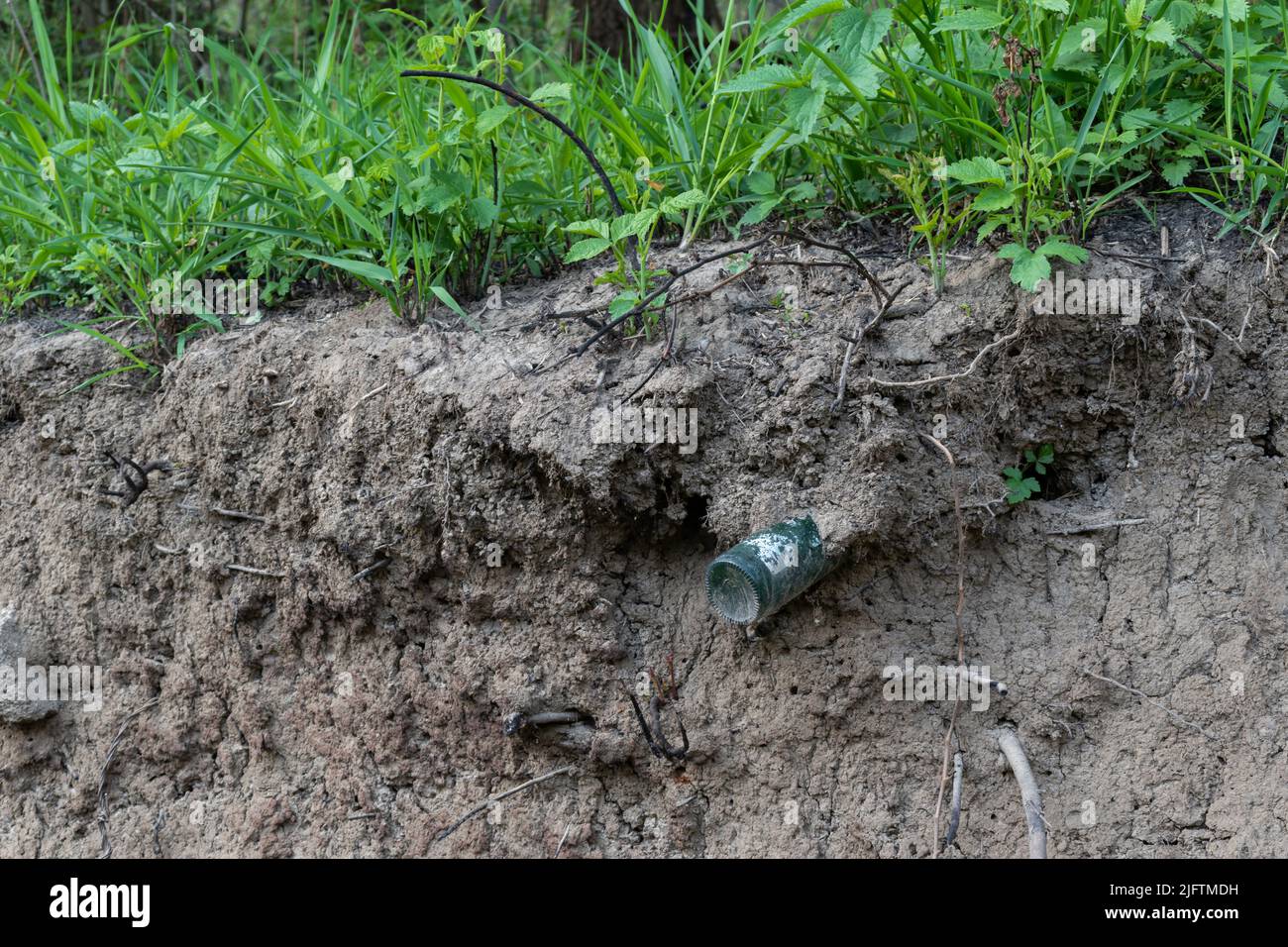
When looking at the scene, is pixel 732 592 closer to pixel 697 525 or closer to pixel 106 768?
pixel 697 525

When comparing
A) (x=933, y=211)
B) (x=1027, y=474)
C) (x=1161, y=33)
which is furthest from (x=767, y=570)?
(x=1161, y=33)

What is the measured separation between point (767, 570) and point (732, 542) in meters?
0.25

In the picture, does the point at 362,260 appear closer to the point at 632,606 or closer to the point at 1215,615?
the point at 632,606

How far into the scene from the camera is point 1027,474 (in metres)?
2.47

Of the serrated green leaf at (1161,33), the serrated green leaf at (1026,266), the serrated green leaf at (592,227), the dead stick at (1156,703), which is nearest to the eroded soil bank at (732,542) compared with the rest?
the dead stick at (1156,703)

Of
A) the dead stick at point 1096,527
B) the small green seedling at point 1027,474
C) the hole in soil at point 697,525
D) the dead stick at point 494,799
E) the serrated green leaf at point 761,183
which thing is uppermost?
the serrated green leaf at point 761,183

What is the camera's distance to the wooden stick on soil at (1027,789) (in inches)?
81.6

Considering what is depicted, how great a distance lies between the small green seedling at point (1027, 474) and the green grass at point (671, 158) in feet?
1.36

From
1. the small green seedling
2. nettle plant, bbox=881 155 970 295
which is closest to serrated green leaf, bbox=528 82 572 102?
nettle plant, bbox=881 155 970 295

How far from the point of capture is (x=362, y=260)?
2799 mm

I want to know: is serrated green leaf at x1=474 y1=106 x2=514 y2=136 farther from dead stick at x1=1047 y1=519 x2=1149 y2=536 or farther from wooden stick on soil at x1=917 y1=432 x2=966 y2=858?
dead stick at x1=1047 y1=519 x2=1149 y2=536

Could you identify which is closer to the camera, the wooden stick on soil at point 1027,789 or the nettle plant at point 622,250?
the wooden stick on soil at point 1027,789

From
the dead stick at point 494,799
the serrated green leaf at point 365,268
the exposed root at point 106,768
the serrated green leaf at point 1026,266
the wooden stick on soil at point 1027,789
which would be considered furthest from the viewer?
the exposed root at point 106,768

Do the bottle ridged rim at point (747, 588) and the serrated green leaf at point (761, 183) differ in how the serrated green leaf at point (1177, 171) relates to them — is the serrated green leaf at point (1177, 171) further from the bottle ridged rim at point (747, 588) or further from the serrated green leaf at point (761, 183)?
the bottle ridged rim at point (747, 588)
